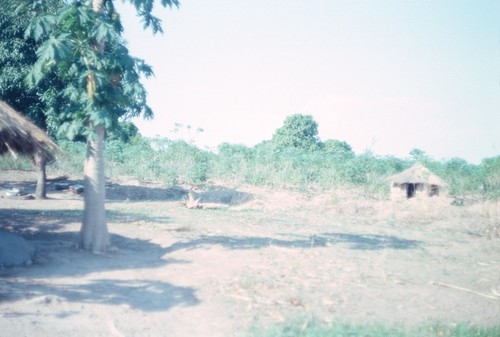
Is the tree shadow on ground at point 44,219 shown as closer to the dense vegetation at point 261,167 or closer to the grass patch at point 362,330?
the grass patch at point 362,330

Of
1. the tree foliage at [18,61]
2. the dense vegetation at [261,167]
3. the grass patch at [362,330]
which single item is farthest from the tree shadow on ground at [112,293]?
the dense vegetation at [261,167]

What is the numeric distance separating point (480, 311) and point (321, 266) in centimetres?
237

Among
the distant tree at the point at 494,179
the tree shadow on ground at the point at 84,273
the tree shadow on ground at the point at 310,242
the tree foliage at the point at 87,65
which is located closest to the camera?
the tree shadow on ground at the point at 84,273

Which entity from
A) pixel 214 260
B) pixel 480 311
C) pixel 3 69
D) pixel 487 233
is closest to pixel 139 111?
pixel 214 260

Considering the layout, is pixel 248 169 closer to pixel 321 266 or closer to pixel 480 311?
pixel 321 266

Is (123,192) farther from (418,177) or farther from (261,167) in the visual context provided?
(418,177)

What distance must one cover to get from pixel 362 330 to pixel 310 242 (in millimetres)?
4554

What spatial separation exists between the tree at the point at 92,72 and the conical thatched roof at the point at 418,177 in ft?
47.7

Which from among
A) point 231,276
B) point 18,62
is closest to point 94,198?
point 231,276

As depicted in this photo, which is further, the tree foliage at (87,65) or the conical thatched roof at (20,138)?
the conical thatched roof at (20,138)

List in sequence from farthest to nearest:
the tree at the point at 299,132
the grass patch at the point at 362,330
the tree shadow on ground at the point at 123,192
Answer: the tree at the point at 299,132
the tree shadow on ground at the point at 123,192
the grass patch at the point at 362,330

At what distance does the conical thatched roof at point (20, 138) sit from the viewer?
276 inches

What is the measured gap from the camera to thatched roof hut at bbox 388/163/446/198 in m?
17.6

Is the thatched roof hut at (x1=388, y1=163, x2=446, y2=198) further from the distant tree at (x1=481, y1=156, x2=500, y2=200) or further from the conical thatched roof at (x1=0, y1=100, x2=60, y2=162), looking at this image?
the conical thatched roof at (x1=0, y1=100, x2=60, y2=162)
